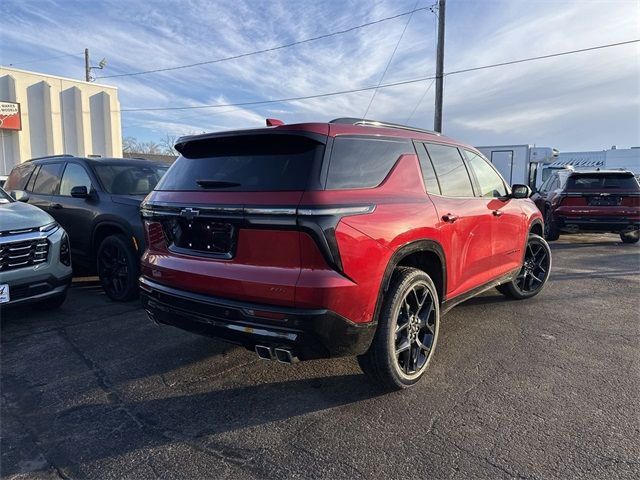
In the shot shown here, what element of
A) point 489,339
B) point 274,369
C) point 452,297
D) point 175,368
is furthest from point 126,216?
point 489,339

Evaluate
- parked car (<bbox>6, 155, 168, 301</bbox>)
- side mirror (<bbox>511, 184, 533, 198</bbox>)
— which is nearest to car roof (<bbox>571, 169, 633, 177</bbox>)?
side mirror (<bbox>511, 184, 533, 198</bbox>)

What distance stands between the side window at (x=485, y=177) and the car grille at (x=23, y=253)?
4.42 metres

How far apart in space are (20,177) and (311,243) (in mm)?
6941

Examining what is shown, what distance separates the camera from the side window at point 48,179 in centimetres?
656

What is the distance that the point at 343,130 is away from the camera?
2904mm

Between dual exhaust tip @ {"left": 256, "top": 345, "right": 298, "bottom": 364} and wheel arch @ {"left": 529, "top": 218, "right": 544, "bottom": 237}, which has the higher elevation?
wheel arch @ {"left": 529, "top": 218, "right": 544, "bottom": 237}

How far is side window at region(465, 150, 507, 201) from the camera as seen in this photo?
442 centimetres

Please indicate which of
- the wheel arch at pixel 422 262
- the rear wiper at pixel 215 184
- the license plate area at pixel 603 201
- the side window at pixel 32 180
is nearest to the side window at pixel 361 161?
the wheel arch at pixel 422 262

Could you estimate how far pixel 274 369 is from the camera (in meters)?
3.53

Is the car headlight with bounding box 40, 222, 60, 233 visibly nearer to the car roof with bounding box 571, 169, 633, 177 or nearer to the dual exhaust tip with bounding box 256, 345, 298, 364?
the dual exhaust tip with bounding box 256, 345, 298, 364

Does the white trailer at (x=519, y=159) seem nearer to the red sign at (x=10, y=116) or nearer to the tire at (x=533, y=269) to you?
the tire at (x=533, y=269)

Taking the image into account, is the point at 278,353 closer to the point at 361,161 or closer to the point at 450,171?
the point at 361,161

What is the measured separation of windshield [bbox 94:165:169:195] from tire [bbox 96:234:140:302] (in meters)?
0.76

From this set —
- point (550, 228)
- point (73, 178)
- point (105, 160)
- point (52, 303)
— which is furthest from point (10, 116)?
point (550, 228)
